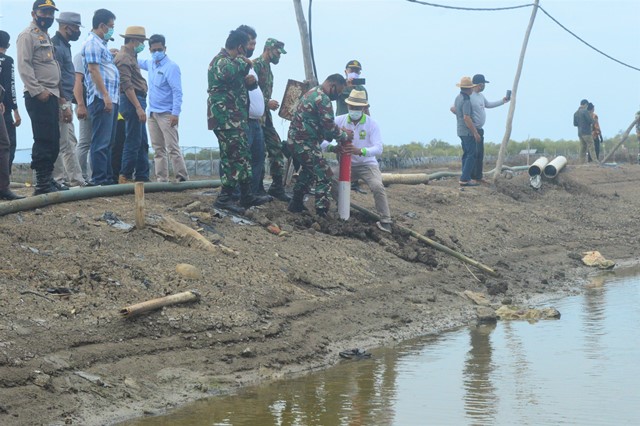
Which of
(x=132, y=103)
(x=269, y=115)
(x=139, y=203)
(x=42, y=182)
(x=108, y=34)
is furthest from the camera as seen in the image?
(x=269, y=115)

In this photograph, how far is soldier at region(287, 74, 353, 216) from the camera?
41.7 ft

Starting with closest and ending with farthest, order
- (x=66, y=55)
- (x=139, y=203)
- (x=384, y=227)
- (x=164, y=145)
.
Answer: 1. (x=139, y=203)
2. (x=66, y=55)
3. (x=164, y=145)
4. (x=384, y=227)

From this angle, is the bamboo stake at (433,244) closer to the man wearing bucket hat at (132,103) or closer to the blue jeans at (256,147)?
the blue jeans at (256,147)

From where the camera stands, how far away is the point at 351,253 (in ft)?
39.9

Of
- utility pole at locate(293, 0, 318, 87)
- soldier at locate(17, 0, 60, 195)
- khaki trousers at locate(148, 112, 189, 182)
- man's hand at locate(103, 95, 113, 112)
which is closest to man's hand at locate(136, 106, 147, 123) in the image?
khaki trousers at locate(148, 112, 189, 182)

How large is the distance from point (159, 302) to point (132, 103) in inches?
189

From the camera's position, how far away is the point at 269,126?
43.8ft

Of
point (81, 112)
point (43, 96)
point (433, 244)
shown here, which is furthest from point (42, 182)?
point (433, 244)

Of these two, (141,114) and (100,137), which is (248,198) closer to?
(141,114)

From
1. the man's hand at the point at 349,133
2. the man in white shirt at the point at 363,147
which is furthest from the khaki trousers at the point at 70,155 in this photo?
the man's hand at the point at 349,133

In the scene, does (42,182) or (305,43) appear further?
(305,43)

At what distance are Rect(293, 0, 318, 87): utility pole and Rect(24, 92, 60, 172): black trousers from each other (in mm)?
4895

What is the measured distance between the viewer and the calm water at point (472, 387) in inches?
287

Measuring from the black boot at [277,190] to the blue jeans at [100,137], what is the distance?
226cm
